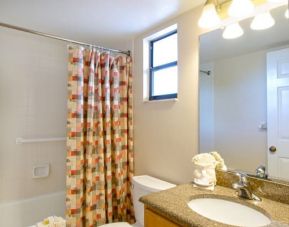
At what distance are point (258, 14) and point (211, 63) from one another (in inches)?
16.3

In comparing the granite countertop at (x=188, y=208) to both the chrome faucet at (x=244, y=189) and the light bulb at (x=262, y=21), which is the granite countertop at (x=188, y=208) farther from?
the light bulb at (x=262, y=21)

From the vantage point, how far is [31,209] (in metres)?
2.29

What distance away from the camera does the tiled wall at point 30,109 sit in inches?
87.7

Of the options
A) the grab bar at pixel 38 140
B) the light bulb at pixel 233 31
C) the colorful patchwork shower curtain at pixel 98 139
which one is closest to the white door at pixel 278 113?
the light bulb at pixel 233 31

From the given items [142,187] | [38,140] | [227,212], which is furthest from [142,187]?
[38,140]

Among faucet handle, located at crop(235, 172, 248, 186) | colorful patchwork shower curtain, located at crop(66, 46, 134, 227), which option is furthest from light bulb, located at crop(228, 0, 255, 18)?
colorful patchwork shower curtain, located at crop(66, 46, 134, 227)

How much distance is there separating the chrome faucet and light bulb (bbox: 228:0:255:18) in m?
1.02

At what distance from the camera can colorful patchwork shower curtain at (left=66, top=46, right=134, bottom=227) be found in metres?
1.88

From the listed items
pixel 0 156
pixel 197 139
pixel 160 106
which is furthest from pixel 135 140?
pixel 0 156

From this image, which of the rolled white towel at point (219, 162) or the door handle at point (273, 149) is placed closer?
the door handle at point (273, 149)

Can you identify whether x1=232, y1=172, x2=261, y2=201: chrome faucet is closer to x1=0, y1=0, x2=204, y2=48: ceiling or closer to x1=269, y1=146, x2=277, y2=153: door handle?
x1=269, y1=146, x2=277, y2=153: door handle

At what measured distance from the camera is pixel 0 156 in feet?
7.18

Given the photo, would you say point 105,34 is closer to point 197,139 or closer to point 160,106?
point 160,106

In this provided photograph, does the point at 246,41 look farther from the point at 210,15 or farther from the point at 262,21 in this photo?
the point at 210,15
